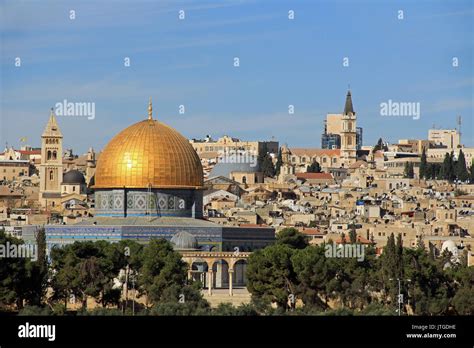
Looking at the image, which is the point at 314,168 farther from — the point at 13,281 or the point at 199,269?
the point at 13,281

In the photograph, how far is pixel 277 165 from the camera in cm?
16775

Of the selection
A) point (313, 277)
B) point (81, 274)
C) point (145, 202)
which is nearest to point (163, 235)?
point (145, 202)

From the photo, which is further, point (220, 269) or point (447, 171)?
point (447, 171)

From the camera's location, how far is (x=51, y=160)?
452 ft

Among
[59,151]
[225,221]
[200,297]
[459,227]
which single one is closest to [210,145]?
[59,151]

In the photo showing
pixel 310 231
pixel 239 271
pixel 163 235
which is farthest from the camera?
Result: pixel 310 231

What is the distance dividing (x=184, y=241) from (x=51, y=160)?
63286 millimetres

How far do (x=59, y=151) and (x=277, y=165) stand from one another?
110 feet

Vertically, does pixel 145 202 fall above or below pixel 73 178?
below

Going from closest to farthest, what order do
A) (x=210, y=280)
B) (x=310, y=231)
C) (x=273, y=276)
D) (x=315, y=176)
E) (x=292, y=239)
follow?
(x=273, y=276)
(x=210, y=280)
(x=292, y=239)
(x=310, y=231)
(x=315, y=176)

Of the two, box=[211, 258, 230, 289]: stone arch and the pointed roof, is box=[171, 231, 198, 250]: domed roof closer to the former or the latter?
box=[211, 258, 230, 289]: stone arch

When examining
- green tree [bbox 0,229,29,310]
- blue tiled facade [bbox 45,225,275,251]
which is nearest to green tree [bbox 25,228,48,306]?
green tree [bbox 0,229,29,310]

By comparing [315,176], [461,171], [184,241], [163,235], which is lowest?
[184,241]
